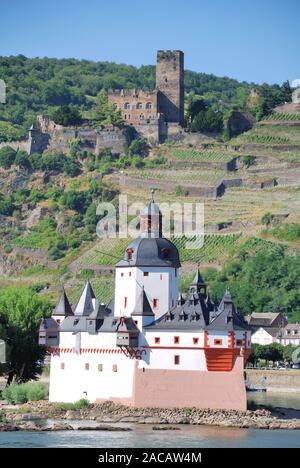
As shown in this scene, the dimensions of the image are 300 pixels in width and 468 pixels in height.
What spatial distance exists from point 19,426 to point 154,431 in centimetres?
567

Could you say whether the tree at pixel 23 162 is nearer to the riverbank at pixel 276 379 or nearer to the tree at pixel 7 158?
the tree at pixel 7 158

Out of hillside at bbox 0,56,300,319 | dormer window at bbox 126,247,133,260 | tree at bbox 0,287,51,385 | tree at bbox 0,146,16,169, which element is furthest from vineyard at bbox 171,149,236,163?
dormer window at bbox 126,247,133,260

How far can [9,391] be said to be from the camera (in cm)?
8519

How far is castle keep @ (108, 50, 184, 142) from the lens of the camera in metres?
159

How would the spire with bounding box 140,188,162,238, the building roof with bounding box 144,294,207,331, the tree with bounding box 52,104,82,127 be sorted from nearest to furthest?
the building roof with bounding box 144,294,207,331, the spire with bounding box 140,188,162,238, the tree with bounding box 52,104,82,127

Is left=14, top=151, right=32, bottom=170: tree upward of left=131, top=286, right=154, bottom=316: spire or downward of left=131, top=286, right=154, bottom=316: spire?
upward

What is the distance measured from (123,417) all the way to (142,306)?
17.4 feet

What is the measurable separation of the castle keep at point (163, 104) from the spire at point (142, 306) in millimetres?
77121

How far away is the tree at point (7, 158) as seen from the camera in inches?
6240

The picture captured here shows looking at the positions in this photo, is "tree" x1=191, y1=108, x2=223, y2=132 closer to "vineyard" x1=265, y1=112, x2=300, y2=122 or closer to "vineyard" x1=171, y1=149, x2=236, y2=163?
"vineyard" x1=171, y1=149, x2=236, y2=163

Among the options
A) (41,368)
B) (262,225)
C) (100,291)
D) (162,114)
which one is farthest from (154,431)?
(162,114)

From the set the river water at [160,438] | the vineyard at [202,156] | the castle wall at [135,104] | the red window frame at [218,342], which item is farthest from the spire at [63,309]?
the castle wall at [135,104]

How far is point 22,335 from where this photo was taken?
89.9 metres
